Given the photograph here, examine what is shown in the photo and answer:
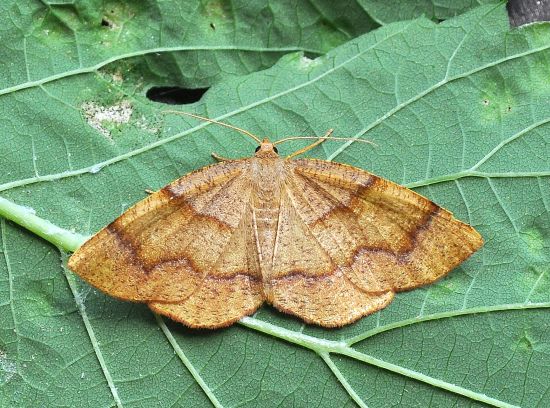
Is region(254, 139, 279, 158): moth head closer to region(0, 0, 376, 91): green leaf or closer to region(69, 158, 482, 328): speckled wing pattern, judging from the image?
region(69, 158, 482, 328): speckled wing pattern

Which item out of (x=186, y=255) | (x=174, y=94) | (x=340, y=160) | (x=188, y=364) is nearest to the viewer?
(x=186, y=255)

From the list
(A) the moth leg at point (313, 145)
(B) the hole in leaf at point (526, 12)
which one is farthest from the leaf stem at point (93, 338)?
(B) the hole in leaf at point (526, 12)

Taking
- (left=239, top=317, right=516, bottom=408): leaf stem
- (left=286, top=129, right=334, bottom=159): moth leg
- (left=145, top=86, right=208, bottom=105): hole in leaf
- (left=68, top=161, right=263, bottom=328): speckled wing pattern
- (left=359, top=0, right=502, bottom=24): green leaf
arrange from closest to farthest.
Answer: (left=68, top=161, right=263, bottom=328): speckled wing pattern, (left=239, top=317, right=516, bottom=408): leaf stem, (left=286, top=129, right=334, bottom=159): moth leg, (left=359, top=0, right=502, bottom=24): green leaf, (left=145, top=86, right=208, bottom=105): hole in leaf

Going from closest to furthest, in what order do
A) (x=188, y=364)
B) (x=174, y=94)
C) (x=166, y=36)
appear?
1. (x=188, y=364)
2. (x=166, y=36)
3. (x=174, y=94)

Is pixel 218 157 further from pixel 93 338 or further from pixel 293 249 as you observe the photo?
pixel 93 338

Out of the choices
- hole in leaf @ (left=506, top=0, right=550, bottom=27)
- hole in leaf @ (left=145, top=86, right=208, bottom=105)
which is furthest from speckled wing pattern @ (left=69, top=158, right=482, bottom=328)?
hole in leaf @ (left=506, top=0, right=550, bottom=27)

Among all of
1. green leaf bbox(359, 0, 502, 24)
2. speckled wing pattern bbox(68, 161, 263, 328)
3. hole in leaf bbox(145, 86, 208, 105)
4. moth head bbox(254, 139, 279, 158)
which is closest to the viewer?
speckled wing pattern bbox(68, 161, 263, 328)

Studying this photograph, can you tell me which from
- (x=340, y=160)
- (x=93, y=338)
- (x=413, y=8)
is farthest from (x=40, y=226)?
(x=413, y=8)

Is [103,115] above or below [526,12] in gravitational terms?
below
